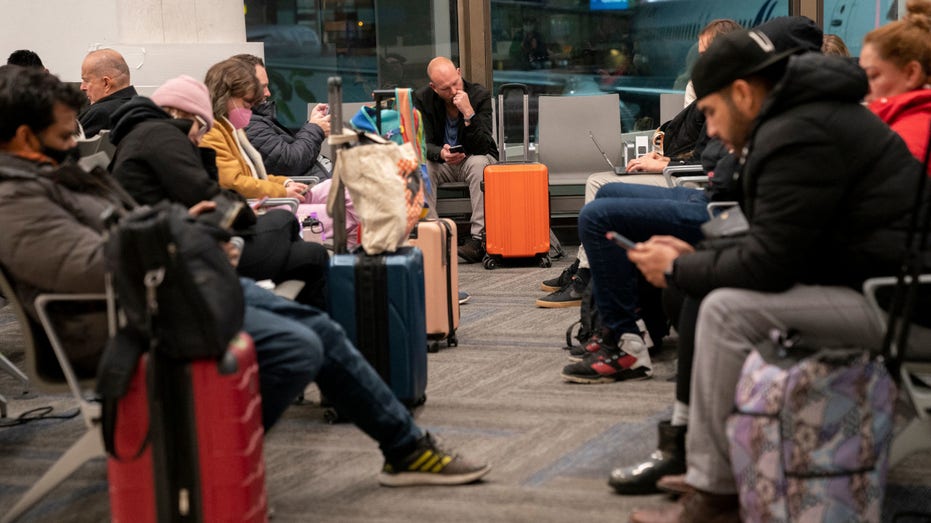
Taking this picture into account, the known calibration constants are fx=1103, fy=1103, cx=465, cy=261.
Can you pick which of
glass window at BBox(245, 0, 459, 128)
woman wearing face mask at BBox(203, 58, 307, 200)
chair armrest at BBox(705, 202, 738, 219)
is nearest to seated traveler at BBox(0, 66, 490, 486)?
chair armrest at BBox(705, 202, 738, 219)

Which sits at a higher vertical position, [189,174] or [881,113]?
[881,113]

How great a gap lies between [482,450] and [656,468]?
0.59 meters

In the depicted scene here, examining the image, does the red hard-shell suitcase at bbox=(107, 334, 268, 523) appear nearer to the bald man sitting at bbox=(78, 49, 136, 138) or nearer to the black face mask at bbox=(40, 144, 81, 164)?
the black face mask at bbox=(40, 144, 81, 164)

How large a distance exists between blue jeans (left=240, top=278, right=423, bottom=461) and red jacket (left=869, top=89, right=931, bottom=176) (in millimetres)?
1393

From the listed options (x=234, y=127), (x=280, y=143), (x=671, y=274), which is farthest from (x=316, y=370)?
(x=280, y=143)

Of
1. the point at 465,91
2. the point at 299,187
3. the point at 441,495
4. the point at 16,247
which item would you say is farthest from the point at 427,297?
the point at 465,91

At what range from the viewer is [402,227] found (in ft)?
11.6

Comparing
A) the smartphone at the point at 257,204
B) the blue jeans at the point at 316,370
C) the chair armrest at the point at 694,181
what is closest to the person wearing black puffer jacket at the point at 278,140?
the smartphone at the point at 257,204

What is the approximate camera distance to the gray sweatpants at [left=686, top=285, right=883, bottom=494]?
2.24 meters

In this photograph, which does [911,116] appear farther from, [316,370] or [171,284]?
[171,284]

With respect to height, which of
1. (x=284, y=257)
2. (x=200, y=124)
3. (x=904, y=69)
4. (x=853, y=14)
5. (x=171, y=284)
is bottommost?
(x=284, y=257)

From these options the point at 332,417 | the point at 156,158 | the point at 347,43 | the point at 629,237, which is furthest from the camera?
the point at 347,43

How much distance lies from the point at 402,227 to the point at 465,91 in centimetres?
345

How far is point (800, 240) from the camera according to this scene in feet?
7.25
